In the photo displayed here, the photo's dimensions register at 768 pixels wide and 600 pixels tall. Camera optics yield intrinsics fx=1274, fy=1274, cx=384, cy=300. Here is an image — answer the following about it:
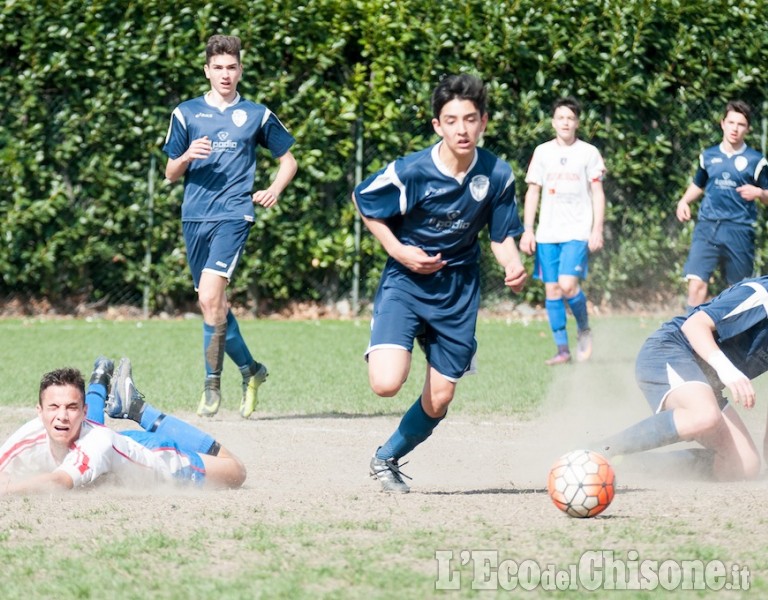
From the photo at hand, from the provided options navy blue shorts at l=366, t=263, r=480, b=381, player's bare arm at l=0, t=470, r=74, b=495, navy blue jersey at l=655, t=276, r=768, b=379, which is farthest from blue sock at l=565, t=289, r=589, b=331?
player's bare arm at l=0, t=470, r=74, b=495

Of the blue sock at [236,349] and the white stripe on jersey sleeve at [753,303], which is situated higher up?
the white stripe on jersey sleeve at [753,303]

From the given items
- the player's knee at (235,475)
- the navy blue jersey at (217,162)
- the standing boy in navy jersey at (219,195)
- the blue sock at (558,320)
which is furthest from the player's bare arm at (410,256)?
the blue sock at (558,320)

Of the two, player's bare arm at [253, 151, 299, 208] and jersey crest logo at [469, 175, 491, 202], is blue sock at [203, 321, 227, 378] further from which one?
jersey crest logo at [469, 175, 491, 202]

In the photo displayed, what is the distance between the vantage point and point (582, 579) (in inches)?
173

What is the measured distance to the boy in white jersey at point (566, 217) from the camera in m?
11.6

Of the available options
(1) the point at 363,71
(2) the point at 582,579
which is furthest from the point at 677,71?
(2) the point at 582,579

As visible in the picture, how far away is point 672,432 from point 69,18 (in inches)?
391

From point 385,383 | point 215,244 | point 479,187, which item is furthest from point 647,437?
point 215,244

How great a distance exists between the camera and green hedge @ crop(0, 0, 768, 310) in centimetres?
1431

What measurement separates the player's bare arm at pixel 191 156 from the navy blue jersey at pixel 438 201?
2384mm

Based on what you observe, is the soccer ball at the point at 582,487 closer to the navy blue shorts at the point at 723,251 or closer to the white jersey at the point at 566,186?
Answer: the white jersey at the point at 566,186

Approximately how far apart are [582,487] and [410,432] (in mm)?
1174

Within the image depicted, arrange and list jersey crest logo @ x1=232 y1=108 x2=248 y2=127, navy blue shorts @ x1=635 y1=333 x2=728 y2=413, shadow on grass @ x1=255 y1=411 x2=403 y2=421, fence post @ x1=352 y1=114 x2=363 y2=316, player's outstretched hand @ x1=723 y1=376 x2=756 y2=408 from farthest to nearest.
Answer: fence post @ x1=352 y1=114 x2=363 y2=316
jersey crest logo @ x1=232 y1=108 x2=248 y2=127
shadow on grass @ x1=255 y1=411 x2=403 y2=421
navy blue shorts @ x1=635 y1=333 x2=728 y2=413
player's outstretched hand @ x1=723 y1=376 x2=756 y2=408

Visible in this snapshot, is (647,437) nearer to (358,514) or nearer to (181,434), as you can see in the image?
(358,514)
